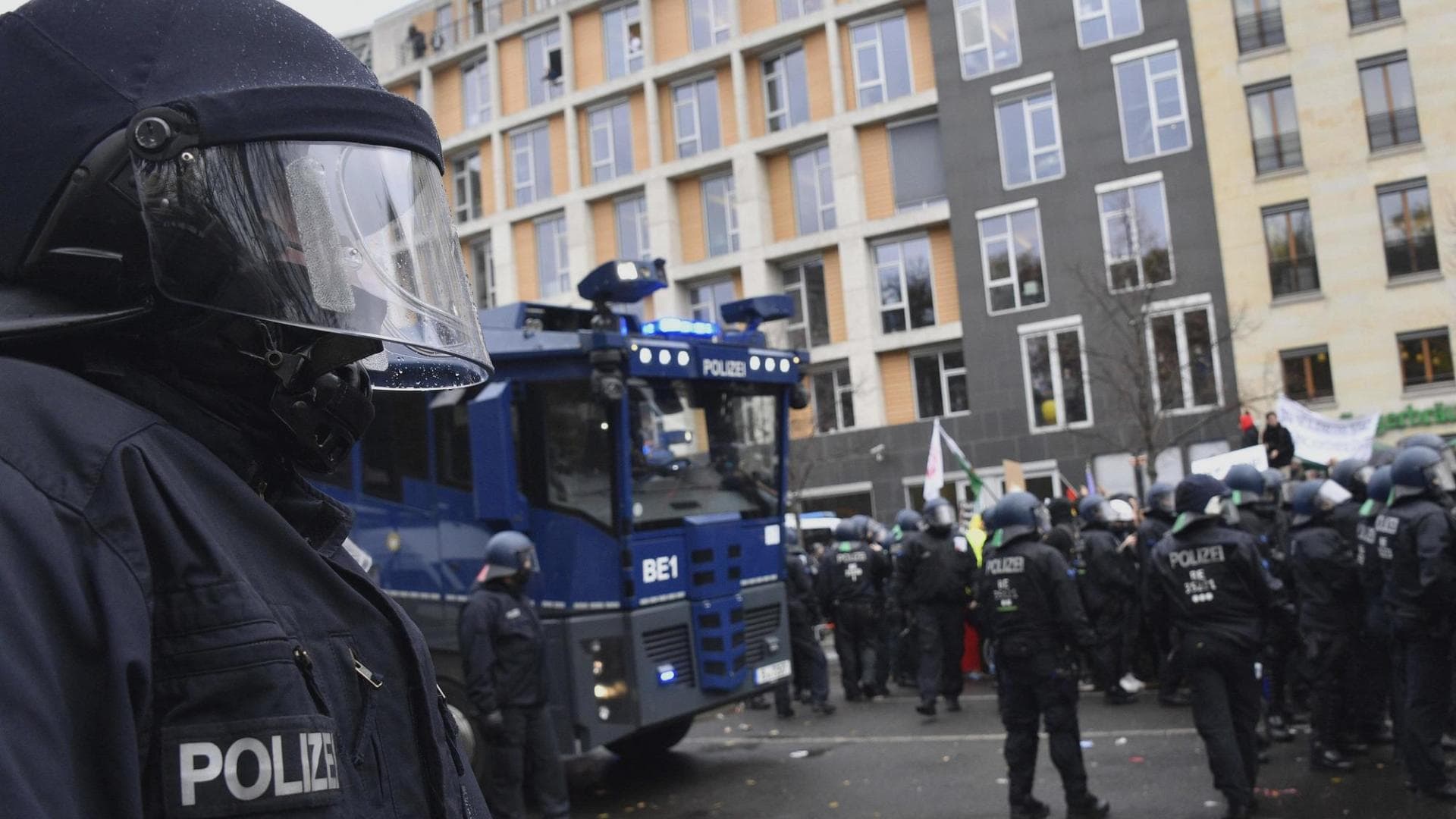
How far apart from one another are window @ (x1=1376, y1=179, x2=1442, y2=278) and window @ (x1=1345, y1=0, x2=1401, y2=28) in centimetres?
380

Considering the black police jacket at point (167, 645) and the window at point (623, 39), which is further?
the window at point (623, 39)

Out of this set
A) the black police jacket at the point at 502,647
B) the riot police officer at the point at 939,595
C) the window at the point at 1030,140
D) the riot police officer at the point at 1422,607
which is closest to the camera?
the riot police officer at the point at 1422,607

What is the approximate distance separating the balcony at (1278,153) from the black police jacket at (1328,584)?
2145 centimetres

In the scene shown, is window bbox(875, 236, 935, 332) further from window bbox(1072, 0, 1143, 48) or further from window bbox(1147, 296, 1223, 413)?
window bbox(1072, 0, 1143, 48)

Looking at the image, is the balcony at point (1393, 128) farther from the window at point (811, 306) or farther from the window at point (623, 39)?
the window at point (623, 39)

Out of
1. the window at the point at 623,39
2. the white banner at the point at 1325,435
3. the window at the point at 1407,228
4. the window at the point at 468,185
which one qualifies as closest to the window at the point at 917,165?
the window at the point at 623,39

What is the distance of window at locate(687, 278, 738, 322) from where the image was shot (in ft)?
115

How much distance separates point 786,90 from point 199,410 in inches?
1360

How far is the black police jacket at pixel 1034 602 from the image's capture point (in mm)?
7609

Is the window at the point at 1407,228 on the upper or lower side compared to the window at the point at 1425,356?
upper

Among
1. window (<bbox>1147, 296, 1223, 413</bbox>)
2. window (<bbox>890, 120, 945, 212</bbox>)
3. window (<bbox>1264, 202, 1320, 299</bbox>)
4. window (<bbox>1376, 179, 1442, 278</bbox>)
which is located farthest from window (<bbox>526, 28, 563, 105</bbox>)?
window (<bbox>1376, 179, 1442, 278</bbox>)

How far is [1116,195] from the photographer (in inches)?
1151

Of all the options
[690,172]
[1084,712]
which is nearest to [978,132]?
[690,172]

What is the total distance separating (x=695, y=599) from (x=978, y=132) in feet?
80.9
